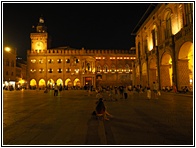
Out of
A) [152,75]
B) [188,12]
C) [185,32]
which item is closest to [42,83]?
[152,75]

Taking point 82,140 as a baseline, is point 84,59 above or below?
above

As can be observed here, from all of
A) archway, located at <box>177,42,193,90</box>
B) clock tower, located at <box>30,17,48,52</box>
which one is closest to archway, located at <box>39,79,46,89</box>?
clock tower, located at <box>30,17,48,52</box>

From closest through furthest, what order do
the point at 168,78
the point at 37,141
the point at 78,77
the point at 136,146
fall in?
the point at 136,146, the point at 37,141, the point at 168,78, the point at 78,77

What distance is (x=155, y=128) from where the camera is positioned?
562 cm

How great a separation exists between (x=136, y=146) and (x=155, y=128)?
192 cm

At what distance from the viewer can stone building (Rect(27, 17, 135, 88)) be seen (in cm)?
5334

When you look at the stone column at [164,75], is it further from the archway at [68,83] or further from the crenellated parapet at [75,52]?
the archway at [68,83]

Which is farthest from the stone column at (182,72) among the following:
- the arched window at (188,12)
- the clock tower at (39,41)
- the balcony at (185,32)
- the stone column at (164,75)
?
the clock tower at (39,41)

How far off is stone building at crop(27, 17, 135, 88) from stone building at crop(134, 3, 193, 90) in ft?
65.9

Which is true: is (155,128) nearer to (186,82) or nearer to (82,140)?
(82,140)

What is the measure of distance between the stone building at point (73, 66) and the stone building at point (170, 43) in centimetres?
2009

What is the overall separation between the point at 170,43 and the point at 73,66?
37.6 meters

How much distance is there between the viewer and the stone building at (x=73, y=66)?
53.3m

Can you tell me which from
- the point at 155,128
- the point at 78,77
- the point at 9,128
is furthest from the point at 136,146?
the point at 78,77
